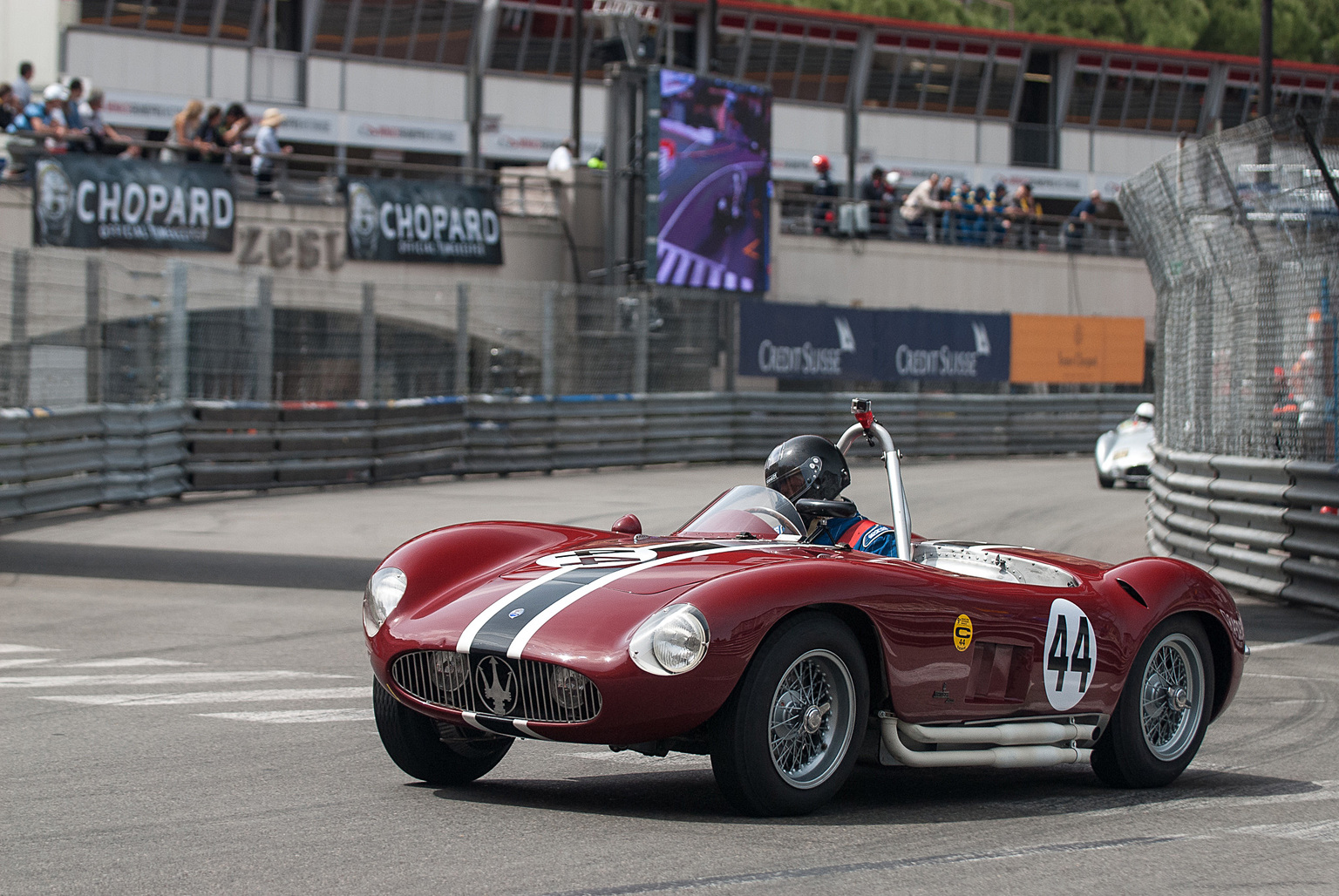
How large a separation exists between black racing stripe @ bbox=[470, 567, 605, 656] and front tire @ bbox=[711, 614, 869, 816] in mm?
632

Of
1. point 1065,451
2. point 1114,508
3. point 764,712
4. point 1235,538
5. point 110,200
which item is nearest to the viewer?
point 764,712

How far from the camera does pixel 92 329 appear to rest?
53.1 ft

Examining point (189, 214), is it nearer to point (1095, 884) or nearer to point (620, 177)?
point (620, 177)

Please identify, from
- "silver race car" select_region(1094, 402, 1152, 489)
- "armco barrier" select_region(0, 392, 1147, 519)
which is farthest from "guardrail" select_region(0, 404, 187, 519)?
"silver race car" select_region(1094, 402, 1152, 489)

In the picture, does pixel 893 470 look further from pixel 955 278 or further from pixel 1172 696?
pixel 955 278

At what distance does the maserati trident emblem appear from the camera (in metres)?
4.98

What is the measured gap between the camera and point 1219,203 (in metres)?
12.4

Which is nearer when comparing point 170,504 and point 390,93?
point 170,504

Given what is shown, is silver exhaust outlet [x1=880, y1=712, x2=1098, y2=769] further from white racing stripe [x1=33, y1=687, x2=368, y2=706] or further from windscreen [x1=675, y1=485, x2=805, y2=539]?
white racing stripe [x1=33, y1=687, x2=368, y2=706]

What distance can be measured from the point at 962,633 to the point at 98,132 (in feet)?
64.5

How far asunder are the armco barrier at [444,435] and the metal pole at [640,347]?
0.34 meters

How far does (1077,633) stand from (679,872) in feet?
6.68

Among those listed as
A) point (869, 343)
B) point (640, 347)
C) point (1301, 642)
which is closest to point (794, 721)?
point (1301, 642)

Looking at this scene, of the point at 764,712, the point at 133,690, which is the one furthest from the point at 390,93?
the point at 764,712
